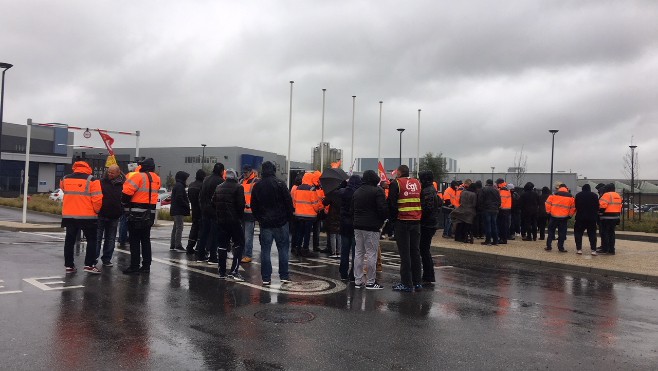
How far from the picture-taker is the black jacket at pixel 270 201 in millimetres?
8281

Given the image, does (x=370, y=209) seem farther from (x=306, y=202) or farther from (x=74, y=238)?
(x=74, y=238)

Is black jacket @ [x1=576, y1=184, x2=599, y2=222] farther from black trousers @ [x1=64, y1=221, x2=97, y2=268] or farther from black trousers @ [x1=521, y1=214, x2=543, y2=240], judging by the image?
black trousers @ [x1=64, y1=221, x2=97, y2=268]

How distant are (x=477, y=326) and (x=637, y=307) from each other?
316 centimetres

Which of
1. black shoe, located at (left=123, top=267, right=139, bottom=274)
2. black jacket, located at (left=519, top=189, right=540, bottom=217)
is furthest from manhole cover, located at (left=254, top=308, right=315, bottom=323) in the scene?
black jacket, located at (left=519, top=189, right=540, bottom=217)

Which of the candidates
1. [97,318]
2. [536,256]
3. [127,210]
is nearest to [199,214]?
[127,210]

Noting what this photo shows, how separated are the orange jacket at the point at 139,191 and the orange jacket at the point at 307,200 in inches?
145

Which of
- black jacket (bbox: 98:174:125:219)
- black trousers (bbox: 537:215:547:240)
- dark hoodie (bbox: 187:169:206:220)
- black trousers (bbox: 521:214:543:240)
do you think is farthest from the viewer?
black trousers (bbox: 537:215:547:240)

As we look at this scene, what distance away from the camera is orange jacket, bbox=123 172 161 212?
881 cm

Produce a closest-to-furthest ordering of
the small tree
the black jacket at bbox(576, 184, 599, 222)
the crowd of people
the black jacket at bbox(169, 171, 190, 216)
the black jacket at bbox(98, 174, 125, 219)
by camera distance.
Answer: the crowd of people → the black jacket at bbox(98, 174, 125, 219) → the black jacket at bbox(169, 171, 190, 216) → the black jacket at bbox(576, 184, 599, 222) → the small tree

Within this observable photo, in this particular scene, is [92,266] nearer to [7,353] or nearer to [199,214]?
[199,214]

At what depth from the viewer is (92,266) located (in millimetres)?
8891

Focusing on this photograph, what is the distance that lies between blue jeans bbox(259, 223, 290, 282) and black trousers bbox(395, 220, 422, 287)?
5.85ft

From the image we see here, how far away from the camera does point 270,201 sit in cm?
829

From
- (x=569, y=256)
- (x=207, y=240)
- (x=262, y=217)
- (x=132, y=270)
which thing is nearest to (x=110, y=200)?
(x=132, y=270)
